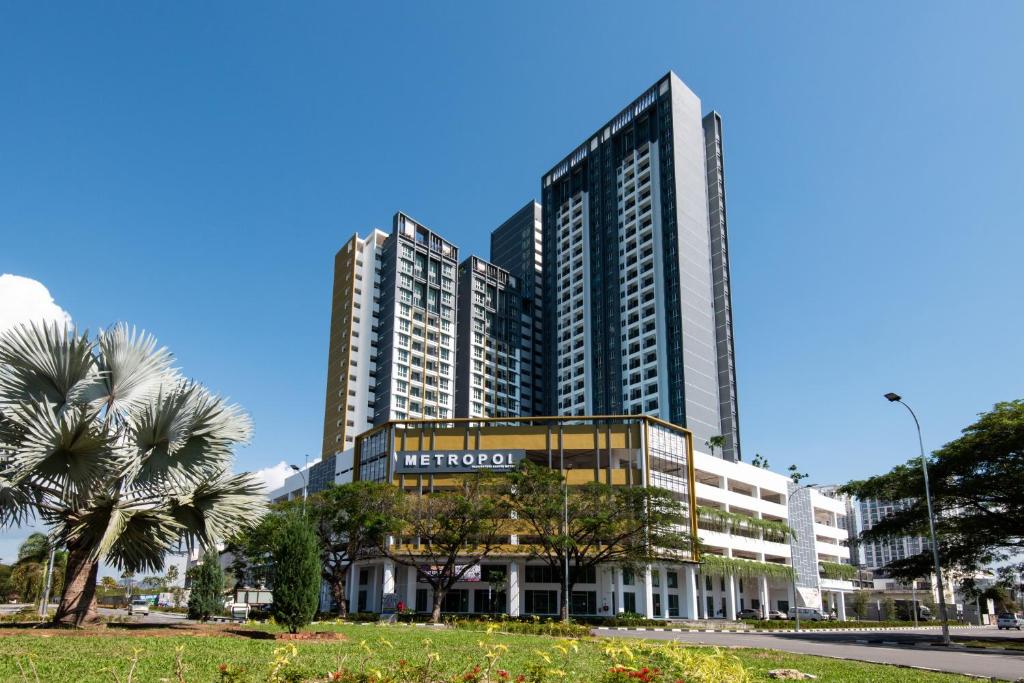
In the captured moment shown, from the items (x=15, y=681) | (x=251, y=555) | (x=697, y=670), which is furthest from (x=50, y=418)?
(x=251, y=555)

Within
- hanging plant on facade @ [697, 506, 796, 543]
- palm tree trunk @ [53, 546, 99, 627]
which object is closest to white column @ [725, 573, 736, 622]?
hanging plant on facade @ [697, 506, 796, 543]

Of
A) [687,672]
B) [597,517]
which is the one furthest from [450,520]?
[687,672]

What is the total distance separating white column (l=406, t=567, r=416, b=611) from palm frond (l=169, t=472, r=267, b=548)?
46.0 m

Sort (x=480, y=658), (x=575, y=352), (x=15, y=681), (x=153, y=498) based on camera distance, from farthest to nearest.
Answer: (x=575, y=352), (x=153, y=498), (x=480, y=658), (x=15, y=681)

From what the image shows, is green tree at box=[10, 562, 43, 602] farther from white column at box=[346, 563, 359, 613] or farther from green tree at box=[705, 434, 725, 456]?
green tree at box=[705, 434, 725, 456]

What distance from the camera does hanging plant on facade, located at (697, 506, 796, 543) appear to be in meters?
71.4

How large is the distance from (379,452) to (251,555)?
705 inches

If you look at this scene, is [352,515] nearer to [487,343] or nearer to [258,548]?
[258,548]

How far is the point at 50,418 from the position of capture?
1895 cm

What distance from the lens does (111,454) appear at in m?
20.8

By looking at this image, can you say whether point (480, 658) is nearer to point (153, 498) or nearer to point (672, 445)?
point (153, 498)

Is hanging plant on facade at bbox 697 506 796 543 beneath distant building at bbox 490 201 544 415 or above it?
beneath

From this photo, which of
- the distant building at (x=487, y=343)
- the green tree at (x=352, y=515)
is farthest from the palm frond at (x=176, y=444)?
the distant building at (x=487, y=343)

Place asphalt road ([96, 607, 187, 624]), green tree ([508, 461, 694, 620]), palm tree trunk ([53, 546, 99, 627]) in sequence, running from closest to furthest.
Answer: palm tree trunk ([53, 546, 99, 627]), asphalt road ([96, 607, 187, 624]), green tree ([508, 461, 694, 620])
